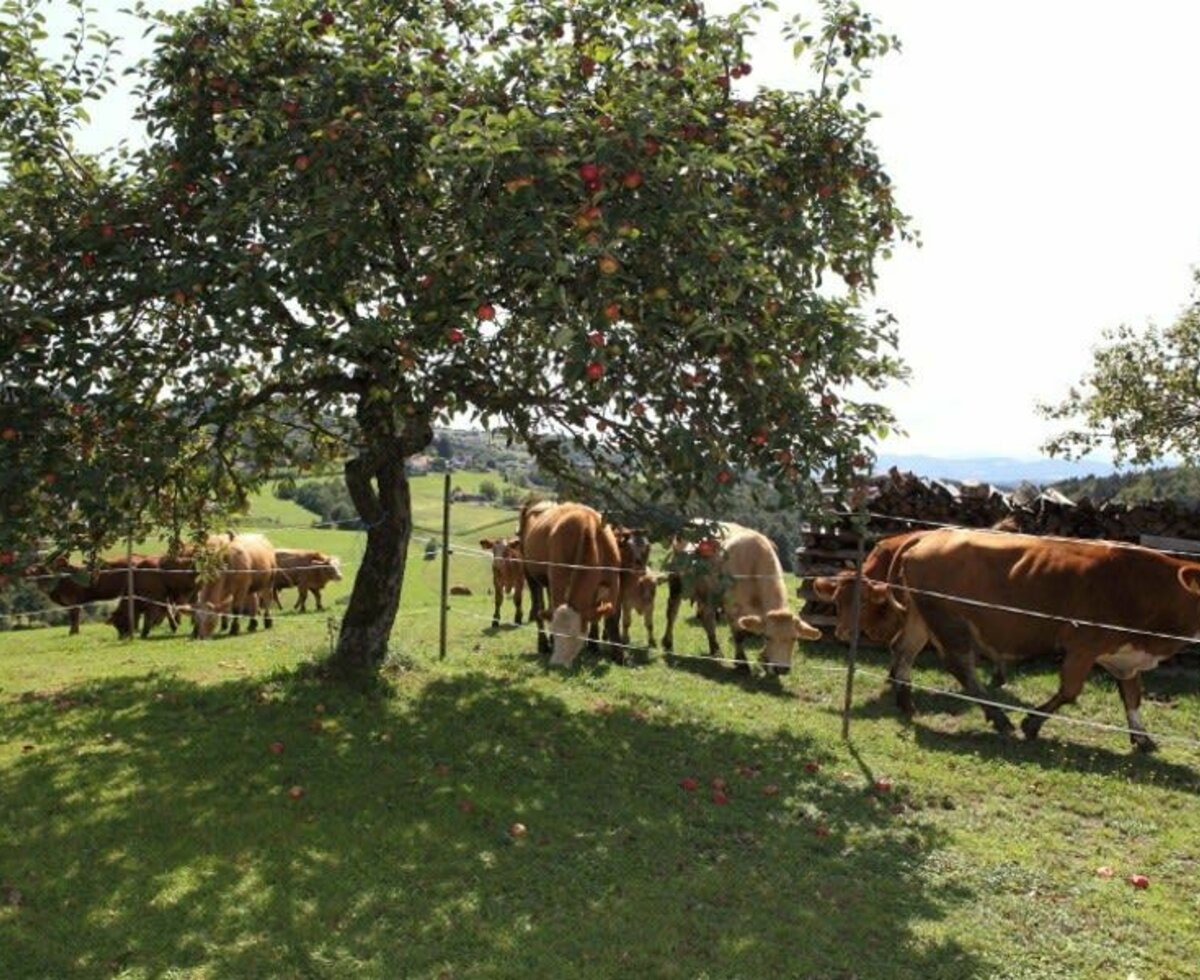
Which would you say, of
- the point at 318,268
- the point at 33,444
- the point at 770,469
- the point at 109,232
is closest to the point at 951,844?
the point at 770,469

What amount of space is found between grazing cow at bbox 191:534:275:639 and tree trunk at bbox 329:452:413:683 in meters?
7.75

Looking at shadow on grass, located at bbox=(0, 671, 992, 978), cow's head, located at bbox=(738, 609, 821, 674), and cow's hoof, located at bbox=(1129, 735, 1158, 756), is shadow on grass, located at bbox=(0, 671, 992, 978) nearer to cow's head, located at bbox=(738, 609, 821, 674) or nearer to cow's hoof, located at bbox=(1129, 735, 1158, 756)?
cow's head, located at bbox=(738, 609, 821, 674)

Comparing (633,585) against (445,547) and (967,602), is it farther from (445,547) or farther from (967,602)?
(967,602)

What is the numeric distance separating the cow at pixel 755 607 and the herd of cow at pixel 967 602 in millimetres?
20

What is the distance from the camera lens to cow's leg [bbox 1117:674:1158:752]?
35.3ft

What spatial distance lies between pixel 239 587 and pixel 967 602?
13.9 meters

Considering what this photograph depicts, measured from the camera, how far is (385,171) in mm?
7570

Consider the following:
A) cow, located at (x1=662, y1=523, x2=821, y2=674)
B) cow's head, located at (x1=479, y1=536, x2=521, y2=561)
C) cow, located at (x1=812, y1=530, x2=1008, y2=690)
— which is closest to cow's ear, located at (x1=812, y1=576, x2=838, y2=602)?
cow, located at (x1=812, y1=530, x2=1008, y2=690)

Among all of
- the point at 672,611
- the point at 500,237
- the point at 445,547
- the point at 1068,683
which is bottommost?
the point at 672,611

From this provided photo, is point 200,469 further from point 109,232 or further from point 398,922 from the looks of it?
point 398,922

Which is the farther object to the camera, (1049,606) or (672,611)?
(672,611)

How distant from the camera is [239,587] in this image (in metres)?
19.6

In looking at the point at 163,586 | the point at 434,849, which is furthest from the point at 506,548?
the point at 434,849

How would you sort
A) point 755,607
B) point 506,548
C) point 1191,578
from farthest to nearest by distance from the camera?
point 506,548
point 755,607
point 1191,578
